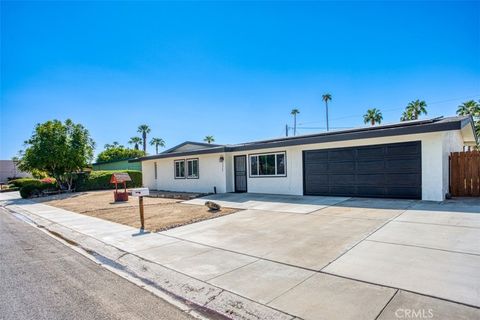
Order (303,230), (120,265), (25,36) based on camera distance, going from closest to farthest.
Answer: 1. (120,265)
2. (303,230)
3. (25,36)

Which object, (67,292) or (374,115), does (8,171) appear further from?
(374,115)

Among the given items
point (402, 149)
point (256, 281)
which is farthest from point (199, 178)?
point (256, 281)

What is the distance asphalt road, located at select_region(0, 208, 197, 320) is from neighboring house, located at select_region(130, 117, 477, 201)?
9.68 m

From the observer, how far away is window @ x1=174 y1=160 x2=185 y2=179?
18516mm

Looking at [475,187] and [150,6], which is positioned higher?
[150,6]

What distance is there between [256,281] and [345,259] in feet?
5.48

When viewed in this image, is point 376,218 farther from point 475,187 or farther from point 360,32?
point 360,32

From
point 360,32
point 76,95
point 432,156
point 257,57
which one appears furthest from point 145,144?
point 432,156

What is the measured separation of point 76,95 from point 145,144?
4599 cm

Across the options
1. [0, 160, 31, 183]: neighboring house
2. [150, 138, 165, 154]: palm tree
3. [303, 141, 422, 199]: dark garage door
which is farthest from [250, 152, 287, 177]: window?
[0, 160, 31, 183]: neighboring house

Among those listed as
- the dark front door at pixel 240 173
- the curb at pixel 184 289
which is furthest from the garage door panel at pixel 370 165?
the curb at pixel 184 289

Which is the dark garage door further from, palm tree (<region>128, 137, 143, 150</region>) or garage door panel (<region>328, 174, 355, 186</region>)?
palm tree (<region>128, 137, 143, 150</region>)

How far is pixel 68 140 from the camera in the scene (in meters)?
21.6

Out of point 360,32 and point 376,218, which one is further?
point 360,32
